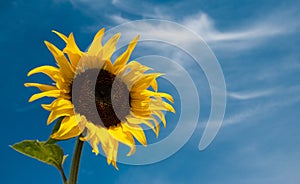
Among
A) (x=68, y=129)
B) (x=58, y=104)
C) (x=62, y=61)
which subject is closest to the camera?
(x=68, y=129)

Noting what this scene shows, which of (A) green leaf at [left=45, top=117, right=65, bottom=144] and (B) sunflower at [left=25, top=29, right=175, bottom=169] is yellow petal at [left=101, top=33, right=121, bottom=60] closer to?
(B) sunflower at [left=25, top=29, right=175, bottom=169]

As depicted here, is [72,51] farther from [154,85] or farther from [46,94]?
[154,85]

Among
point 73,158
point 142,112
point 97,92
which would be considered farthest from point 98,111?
point 73,158

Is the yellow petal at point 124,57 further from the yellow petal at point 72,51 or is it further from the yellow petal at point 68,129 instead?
the yellow petal at point 68,129

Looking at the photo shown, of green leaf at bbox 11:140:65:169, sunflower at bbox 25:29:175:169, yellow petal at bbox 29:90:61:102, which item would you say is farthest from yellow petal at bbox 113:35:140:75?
green leaf at bbox 11:140:65:169

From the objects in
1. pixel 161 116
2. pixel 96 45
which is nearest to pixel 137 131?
pixel 161 116

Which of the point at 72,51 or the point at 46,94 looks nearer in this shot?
the point at 46,94

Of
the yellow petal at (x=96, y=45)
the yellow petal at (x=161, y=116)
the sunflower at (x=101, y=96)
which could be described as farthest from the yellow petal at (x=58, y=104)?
the yellow petal at (x=161, y=116)

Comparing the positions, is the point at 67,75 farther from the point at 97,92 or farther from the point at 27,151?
the point at 27,151
